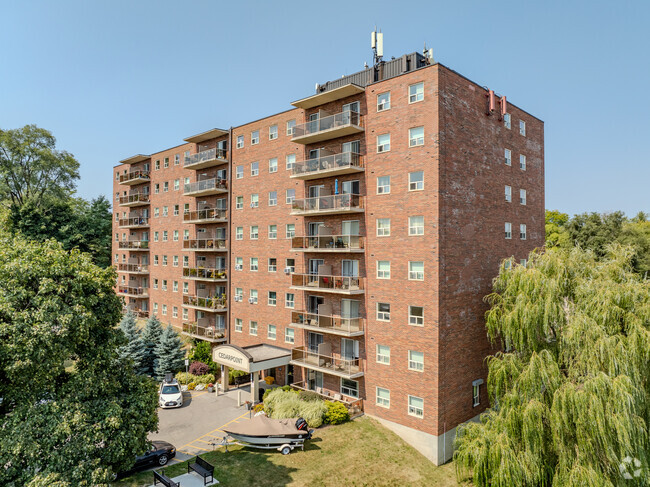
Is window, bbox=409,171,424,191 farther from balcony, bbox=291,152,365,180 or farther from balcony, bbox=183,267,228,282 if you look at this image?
balcony, bbox=183,267,228,282

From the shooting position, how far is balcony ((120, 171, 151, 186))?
139 ft

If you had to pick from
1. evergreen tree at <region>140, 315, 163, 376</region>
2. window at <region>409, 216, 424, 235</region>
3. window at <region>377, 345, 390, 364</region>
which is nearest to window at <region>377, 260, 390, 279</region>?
window at <region>409, 216, 424, 235</region>

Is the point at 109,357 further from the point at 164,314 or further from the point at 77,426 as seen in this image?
the point at 164,314

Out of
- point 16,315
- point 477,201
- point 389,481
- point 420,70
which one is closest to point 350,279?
point 477,201

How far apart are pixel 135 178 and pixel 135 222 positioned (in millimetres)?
4864

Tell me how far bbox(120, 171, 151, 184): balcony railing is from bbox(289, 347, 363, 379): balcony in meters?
27.7

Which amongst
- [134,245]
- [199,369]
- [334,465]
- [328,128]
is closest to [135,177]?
[134,245]

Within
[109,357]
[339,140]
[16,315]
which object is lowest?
[109,357]

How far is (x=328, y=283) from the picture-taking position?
80.4 ft

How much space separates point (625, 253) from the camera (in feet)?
62.1

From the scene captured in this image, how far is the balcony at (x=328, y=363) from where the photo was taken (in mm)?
22781

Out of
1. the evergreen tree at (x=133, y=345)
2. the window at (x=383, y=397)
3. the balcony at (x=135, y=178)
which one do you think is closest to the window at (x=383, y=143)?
the window at (x=383, y=397)

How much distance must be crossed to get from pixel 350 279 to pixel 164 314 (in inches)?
987

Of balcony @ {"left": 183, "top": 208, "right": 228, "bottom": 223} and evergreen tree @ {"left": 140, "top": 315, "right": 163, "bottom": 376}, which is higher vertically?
balcony @ {"left": 183, "top": 208, "right": 228, "bottom": 223}
